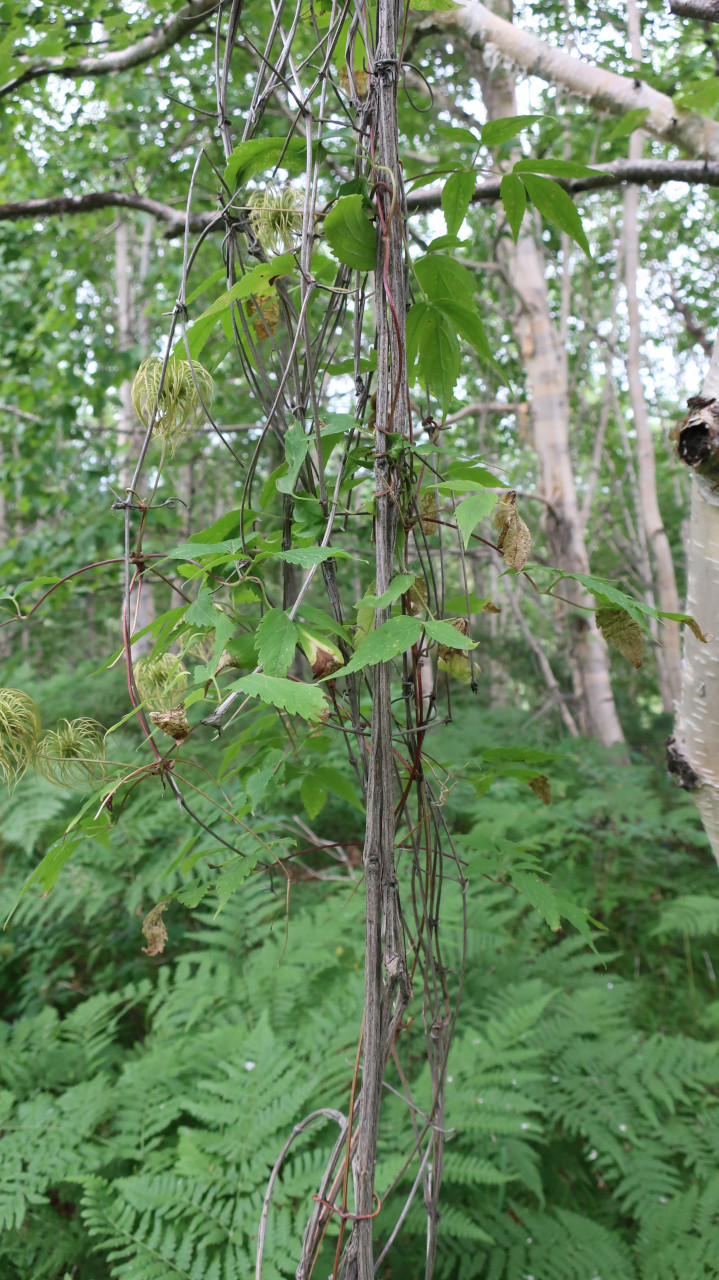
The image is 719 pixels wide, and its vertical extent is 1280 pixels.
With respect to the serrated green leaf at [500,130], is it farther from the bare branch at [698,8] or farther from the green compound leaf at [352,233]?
the bare branch at [698,8]

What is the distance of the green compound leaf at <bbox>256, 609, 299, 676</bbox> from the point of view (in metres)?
0.66

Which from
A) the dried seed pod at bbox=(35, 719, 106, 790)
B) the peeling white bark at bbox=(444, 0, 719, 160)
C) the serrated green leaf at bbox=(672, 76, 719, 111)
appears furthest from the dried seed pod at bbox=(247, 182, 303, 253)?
the peeling white bark at bbox=(444, 0, 719, 160)

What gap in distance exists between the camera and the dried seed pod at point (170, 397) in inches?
31.8

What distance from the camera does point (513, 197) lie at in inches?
34.2

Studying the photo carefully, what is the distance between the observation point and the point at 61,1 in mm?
2266

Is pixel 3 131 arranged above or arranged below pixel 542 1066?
above

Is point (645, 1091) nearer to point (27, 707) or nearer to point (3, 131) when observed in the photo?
point (27, 707)

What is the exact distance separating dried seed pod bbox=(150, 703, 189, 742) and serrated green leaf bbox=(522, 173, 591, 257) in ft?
2.23

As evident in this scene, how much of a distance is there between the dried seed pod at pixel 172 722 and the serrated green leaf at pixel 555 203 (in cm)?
68

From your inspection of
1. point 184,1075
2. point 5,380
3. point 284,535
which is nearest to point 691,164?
point 284,535

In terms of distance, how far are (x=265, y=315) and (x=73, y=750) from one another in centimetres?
57

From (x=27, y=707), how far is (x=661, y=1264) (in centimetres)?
188

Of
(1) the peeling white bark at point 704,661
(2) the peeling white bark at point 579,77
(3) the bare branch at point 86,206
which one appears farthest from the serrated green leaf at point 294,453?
(2) the peeling white bark at point 579,77

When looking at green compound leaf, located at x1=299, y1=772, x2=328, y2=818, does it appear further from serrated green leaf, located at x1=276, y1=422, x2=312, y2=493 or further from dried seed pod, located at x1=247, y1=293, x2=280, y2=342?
dried seed pod, located at x1=247, y1=293, x2=280, y2=342
